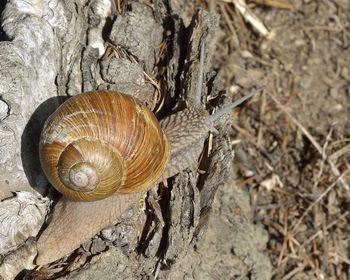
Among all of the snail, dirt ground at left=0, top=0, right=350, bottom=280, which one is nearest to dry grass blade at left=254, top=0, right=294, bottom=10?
dirt ground at left=0, top=0, right=350, bottom=280

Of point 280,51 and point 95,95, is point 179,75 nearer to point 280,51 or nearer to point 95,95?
point 95,95

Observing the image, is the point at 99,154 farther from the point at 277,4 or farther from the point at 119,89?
the point at 277,4

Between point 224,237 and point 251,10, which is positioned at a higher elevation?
point 251,10

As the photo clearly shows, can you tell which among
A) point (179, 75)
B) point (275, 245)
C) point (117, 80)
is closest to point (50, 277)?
point (117, 80)

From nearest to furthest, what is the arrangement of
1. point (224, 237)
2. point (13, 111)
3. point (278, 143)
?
1. point (13, 111)
2. point (224, 237)
3. point (278, 143)

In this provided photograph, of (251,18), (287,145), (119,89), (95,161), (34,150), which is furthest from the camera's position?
(251,18)

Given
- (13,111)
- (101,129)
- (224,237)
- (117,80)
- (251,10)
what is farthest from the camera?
(251,10)

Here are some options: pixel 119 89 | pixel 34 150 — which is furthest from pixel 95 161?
pixel 119 89
